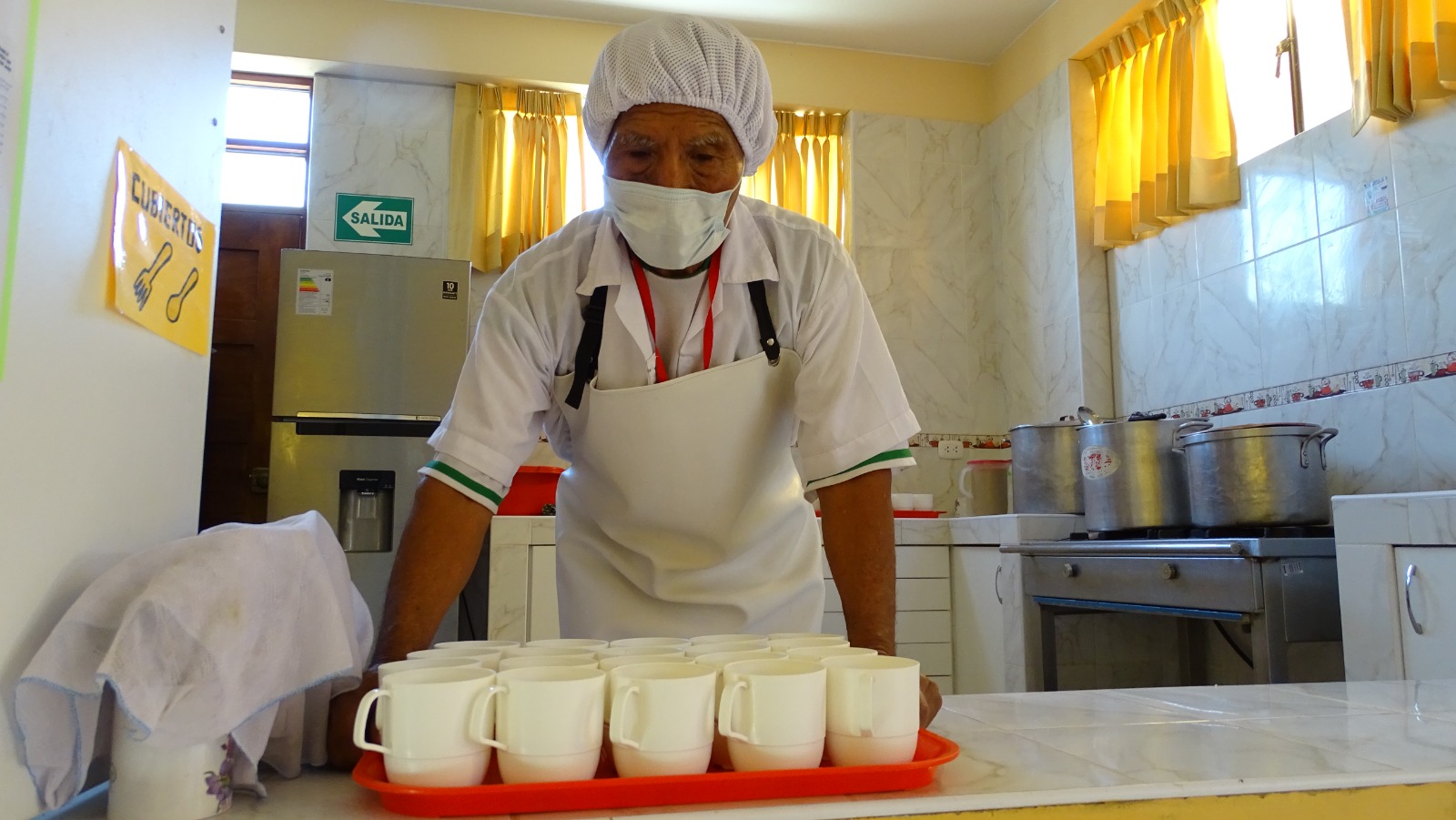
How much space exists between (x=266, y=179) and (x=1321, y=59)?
3940 millimetres

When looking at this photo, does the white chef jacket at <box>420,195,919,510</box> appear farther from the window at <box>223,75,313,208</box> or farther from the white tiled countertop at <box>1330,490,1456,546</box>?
the window at <box>223,75,313,208</box>

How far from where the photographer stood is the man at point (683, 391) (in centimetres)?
125

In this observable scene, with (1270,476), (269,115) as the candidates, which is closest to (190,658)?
(1270,476)

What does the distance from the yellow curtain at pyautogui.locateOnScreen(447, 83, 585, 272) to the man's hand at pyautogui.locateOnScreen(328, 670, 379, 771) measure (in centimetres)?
357

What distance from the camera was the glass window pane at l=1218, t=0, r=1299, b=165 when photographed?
324 cm

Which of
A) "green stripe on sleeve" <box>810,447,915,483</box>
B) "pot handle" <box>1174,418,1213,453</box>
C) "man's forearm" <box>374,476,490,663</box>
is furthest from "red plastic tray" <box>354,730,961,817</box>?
"pot handle" <box>1174,418,1213,453</box>

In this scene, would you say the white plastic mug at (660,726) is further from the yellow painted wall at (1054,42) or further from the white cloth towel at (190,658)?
the yellow painted wall at (1054,42)

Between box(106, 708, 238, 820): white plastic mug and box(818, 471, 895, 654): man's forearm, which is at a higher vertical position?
box(818, 471, 895, 654): man's forearm

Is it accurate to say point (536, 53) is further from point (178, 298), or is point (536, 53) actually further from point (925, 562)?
point (178, 298)

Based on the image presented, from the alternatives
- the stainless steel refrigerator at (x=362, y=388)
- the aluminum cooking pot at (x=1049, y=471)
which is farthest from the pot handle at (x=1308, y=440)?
the stainless steel refrigerator at (x=362, y=388)

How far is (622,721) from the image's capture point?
0.62 m

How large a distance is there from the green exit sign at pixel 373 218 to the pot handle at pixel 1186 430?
299 centimetres

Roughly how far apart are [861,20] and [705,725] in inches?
165

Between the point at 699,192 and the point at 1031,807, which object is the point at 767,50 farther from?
the point at 1031,807
